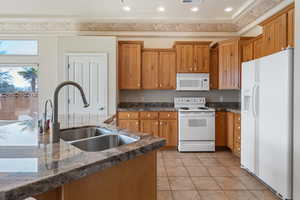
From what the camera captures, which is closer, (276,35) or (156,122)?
(276,35)

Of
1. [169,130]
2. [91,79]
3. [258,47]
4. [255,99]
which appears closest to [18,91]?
[91,79]

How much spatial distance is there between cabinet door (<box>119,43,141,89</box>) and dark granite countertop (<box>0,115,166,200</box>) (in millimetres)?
3659

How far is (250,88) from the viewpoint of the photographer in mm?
3148

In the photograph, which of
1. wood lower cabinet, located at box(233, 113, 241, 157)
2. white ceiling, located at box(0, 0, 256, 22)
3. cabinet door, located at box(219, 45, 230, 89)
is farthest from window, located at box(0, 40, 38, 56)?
wood lower cabinet, located at box(233, 113, 241, 157)

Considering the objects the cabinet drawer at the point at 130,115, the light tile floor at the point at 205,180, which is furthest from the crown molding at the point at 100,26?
the light tile floor at the point at 205,180

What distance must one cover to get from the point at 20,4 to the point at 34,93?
2043 mm

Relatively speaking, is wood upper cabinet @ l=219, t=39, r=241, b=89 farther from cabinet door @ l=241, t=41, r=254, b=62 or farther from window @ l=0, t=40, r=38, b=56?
window @ l=0, t=40, r=38, b=56

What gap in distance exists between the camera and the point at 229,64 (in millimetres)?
4547

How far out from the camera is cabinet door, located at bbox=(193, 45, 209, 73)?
16.0ft

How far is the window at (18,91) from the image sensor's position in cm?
505

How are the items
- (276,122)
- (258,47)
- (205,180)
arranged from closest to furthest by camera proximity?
(276,122)
(205,180)
(258,47)

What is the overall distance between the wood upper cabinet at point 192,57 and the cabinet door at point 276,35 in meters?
1.65

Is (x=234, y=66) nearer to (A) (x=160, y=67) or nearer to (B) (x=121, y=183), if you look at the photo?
(A) (x=160, y=67)

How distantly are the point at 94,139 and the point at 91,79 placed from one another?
11.0 ft
